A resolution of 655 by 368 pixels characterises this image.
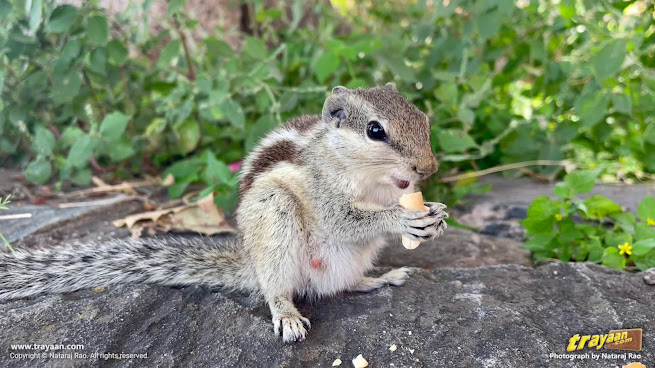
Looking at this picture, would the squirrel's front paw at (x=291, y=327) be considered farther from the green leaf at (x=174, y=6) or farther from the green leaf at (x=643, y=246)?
the green leaf at (x=174, y=6)

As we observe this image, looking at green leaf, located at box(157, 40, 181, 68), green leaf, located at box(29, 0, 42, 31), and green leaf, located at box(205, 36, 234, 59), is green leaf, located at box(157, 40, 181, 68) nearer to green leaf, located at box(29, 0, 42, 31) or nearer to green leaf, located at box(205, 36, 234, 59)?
green leaf, located at box(205, 36, 234, 59)

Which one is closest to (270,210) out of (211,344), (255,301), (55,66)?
(255,301)

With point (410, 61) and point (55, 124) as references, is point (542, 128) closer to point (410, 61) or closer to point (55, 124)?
point (410, 61)

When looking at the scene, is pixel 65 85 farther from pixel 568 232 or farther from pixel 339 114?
pixel 568 232

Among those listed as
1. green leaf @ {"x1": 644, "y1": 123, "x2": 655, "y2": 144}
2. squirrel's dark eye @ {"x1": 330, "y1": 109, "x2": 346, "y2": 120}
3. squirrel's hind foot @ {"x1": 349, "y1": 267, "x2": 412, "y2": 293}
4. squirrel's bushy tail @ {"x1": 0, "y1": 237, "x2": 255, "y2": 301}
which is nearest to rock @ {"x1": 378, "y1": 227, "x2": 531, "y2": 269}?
squirrel's hind foot @ {"x1": 349, "y1": 267, "x2": 412, "y2": 293}

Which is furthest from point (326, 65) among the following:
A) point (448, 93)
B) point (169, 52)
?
point (169, 52)

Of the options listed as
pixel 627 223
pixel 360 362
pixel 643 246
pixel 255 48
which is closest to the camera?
pixel 360 362
